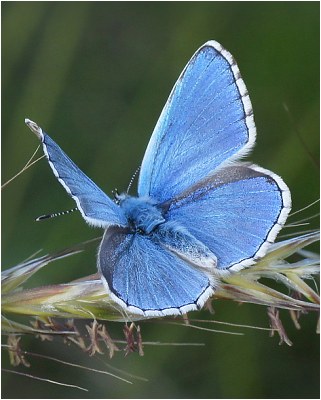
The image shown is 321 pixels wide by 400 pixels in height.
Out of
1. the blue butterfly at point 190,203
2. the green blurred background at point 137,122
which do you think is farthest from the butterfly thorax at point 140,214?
the green blurred background at point 137,122

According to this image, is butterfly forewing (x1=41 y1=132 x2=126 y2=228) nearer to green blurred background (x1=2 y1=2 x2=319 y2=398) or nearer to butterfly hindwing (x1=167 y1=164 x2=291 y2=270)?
butterfly hindwing (x1=167 y1=164 x2=291 y2=270)

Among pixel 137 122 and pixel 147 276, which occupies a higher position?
pixel 137 122

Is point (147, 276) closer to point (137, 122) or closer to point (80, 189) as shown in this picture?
point (80, 189)

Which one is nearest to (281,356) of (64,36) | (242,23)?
(242,23)

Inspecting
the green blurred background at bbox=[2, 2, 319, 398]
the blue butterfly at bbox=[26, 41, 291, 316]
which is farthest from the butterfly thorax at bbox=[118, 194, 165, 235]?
the green blurred background at bbox=[2, 2, 319, 398]

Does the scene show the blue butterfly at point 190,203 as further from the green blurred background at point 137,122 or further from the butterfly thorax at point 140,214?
the green blurred background at point 137,122

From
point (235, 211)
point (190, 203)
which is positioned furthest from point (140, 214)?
point (235, 211)
